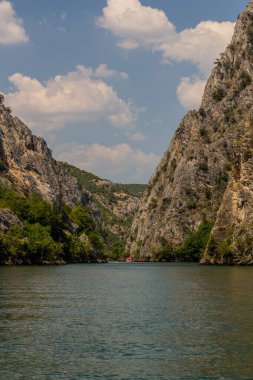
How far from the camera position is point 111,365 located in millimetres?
29156

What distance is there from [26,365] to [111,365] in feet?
13.7

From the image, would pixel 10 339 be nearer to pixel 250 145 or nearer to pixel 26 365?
pixel 26 365

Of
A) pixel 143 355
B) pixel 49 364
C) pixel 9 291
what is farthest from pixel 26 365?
pixel 9 291

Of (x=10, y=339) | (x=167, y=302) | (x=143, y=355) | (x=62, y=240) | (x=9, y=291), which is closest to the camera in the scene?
(x=143, y=355)

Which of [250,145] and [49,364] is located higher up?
[250,145]

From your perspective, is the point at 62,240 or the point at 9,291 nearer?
the point at 9,291

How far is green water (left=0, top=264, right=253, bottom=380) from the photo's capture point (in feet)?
92.7

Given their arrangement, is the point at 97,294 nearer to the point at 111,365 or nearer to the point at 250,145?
the point at 111,365

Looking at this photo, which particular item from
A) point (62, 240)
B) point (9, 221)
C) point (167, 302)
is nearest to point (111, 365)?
point (167, 302)

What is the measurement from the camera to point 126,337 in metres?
36.9

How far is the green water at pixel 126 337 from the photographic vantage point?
2825 cm

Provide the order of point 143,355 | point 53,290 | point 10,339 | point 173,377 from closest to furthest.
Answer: point 173,377 → point 143,355 → point 10,339 → point 53,290

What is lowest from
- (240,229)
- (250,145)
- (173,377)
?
(173,377)

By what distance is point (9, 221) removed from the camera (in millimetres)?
157875
